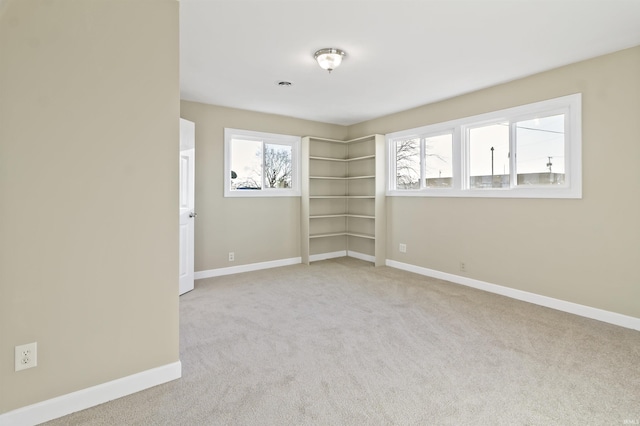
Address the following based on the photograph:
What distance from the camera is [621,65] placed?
9.65 feet

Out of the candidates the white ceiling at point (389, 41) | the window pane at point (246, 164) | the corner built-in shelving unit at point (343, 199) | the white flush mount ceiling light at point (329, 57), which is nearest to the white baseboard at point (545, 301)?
the corner built-in shelving unit at point (343, 199)

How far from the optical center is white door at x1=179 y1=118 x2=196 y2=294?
392cm

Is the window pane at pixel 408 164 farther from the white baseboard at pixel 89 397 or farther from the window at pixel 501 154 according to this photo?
the white baseboard at pixel 89 397

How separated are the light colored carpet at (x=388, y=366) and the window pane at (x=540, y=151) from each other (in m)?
1.40

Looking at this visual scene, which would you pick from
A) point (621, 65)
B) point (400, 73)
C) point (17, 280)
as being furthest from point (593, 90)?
point (17, 280)

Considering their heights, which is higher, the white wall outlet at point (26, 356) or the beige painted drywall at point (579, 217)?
the beige painted drywall at point (579, 217)

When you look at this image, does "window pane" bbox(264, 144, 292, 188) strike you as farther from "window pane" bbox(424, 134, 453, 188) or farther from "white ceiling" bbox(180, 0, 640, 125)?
"window pane" bbox(424, 134, 453, 188)

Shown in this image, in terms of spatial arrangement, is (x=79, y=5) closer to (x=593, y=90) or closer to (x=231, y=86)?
(x=231, y=86)

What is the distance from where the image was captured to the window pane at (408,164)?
5113 mm

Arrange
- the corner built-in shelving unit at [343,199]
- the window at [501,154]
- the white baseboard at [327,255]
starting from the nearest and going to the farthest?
the window at [501,154]
the corner built-in shelving unit at [343,199]
the white baseboard at [327,255]

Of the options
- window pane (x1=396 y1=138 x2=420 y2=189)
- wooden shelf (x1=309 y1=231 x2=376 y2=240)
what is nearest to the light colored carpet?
wooden shelf (x1=309 y1=231 x2=376 y2=240)

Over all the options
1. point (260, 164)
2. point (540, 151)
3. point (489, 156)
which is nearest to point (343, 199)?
point (260, 164)

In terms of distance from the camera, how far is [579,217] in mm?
3221

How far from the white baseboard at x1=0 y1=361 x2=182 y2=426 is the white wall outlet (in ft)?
0.70
